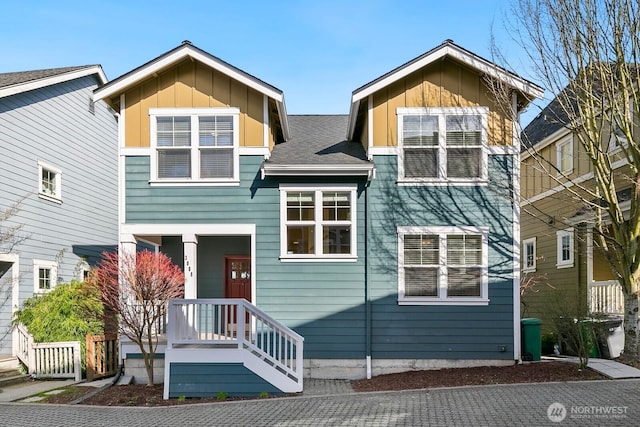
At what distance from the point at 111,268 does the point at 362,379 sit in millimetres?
5773

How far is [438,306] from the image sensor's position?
11984 mm

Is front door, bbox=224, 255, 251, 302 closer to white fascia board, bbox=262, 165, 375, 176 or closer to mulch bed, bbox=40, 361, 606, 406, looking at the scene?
white fascia board, bbox=262, 165, 375, 176

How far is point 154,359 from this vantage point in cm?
1145

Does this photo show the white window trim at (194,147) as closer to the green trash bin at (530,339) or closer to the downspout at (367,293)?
the downspout at (367,293)

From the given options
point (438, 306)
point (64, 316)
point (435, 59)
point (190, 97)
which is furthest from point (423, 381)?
point (64, 316)

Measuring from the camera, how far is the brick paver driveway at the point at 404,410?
7597 mm

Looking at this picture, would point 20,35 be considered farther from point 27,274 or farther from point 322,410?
point 322,410

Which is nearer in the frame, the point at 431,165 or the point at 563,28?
the point at 563,28

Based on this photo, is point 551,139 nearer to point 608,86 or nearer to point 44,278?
point 608,86

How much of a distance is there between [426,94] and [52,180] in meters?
10.9

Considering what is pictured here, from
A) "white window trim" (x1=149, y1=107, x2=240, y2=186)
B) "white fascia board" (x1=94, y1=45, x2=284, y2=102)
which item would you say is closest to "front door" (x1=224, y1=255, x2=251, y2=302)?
"white window trim" (x1=149, y1=107, x2=240, y2=186)

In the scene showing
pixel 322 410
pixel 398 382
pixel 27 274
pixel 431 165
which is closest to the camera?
pixel 322 410

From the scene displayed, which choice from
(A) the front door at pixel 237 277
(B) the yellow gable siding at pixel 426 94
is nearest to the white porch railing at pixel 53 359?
(A) the front door at pixel 237 277

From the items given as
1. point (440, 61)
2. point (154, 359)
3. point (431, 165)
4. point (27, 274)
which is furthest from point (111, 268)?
point (440, 61)
